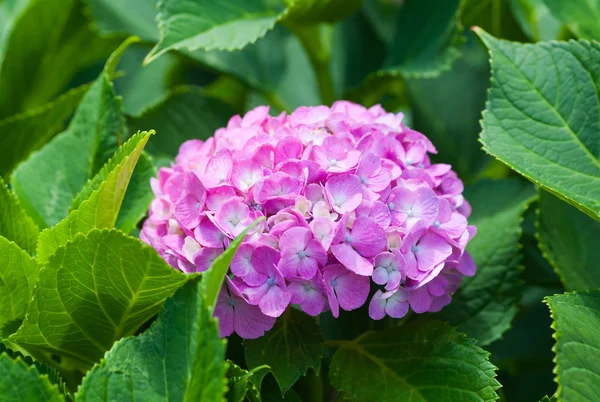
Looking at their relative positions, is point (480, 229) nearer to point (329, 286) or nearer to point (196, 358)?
point (329, 286)

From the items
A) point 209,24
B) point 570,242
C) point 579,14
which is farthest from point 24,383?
point 579,14

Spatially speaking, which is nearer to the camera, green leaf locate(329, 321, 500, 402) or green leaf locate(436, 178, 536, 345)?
green leaf locate(329, 321, 500, 402)

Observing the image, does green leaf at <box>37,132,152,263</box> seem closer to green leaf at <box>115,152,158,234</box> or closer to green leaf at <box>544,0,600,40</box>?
green leaf at <box>115,152,158,234</box>

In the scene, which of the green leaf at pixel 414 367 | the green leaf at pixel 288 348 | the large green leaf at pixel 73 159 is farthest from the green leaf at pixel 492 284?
the large green leaf at pixel 73 159

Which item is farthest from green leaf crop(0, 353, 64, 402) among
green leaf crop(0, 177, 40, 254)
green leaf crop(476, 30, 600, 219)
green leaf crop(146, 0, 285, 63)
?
green leaf crop(476, 30, 600, 219)

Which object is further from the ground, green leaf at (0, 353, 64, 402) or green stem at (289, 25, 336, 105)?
green leaf at (0, 353, 64, 402)

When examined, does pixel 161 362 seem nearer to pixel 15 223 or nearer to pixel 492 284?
pixel 15 223
